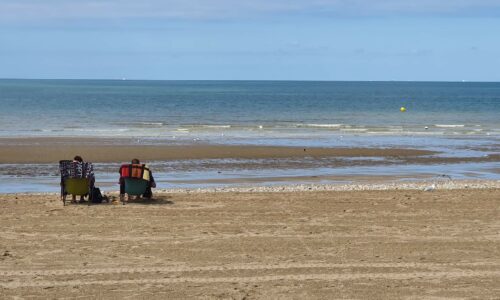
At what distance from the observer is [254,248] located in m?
10.8

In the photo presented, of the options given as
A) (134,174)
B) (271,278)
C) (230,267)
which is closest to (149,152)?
(134,174)

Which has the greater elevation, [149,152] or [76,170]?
[149,152]

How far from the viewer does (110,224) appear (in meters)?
12.6

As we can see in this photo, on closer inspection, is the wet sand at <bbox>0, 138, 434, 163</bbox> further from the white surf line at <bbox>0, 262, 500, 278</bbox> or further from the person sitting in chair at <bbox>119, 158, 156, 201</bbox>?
the white surf line at <bbox>0, 262, 500, 278</bbox>

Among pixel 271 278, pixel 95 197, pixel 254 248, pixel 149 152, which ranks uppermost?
pixel 149 152

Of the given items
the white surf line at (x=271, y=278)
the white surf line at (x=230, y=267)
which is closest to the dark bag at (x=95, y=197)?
the white surf line at (x=230, y=267)

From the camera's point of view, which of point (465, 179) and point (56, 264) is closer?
point (56, 264)

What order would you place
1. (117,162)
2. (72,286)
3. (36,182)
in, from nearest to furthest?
Result: (72,286)
(36,182)
(117,162)

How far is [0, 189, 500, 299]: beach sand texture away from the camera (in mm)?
8734

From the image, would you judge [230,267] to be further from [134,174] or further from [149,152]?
[149,152]

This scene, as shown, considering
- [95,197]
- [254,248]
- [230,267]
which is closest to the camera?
[230,267]

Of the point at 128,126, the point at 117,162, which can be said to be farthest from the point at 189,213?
the point at 128,126

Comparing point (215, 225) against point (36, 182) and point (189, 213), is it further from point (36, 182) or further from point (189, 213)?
point (36, 182)

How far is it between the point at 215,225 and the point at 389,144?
22.1 meters
